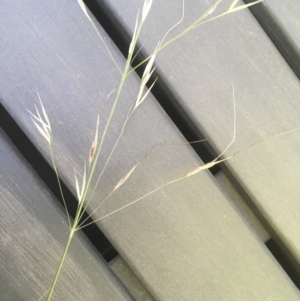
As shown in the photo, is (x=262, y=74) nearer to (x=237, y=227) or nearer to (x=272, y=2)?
(x=272, y=2)

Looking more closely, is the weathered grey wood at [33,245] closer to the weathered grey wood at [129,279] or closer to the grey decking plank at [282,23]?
the weathered grey wood at [129,279]

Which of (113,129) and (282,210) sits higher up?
(113,129)

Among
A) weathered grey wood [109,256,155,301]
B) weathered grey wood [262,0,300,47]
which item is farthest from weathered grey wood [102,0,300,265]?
weathered grey wood [109,256,155,301]

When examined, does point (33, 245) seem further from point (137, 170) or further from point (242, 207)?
point (242, 207)

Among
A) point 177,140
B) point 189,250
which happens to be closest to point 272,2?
point 177,140

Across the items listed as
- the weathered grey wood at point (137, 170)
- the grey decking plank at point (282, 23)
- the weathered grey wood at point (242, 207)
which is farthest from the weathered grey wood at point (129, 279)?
the grey decking plank at point (282, 23)

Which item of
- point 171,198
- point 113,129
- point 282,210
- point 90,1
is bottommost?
point 282,210
